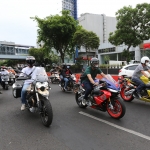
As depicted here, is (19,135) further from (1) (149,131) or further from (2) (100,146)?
(1) (149,131)

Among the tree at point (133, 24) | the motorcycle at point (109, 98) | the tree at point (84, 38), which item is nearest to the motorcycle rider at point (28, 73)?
the motorcycle at point (109, 98)

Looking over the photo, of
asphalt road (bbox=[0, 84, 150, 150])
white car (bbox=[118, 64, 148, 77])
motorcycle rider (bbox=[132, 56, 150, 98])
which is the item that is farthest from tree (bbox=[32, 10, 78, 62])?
asphalt road (bbox=[0, 84, 150, 150])

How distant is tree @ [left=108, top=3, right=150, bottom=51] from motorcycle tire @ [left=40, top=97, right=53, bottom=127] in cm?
1870

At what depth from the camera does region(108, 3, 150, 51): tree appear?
68.6 ft

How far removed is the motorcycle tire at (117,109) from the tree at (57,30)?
20.5m

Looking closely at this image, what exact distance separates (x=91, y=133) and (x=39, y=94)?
1615mm

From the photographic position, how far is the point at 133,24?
2138 cm

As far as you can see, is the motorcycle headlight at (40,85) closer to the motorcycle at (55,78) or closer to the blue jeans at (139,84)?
the blue jeans at (139,84)

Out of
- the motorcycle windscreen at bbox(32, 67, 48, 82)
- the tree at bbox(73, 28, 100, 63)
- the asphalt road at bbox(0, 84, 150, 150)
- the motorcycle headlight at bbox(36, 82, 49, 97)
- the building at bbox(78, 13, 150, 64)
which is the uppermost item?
the building at bbox(78, 13, 150, 64)

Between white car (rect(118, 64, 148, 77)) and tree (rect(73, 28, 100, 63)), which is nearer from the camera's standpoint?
white car (rect(118, 64, 148, 77))

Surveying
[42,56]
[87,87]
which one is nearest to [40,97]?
[87,87]

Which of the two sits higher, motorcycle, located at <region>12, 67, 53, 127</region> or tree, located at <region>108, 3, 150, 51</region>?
tree, located at <region>108, 3, 150, 51</region>

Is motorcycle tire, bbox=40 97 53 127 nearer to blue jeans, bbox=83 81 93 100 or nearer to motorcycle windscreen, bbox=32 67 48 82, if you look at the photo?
motorcycle windscreen, bbox=32 67 48 82

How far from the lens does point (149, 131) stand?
13.4ft
